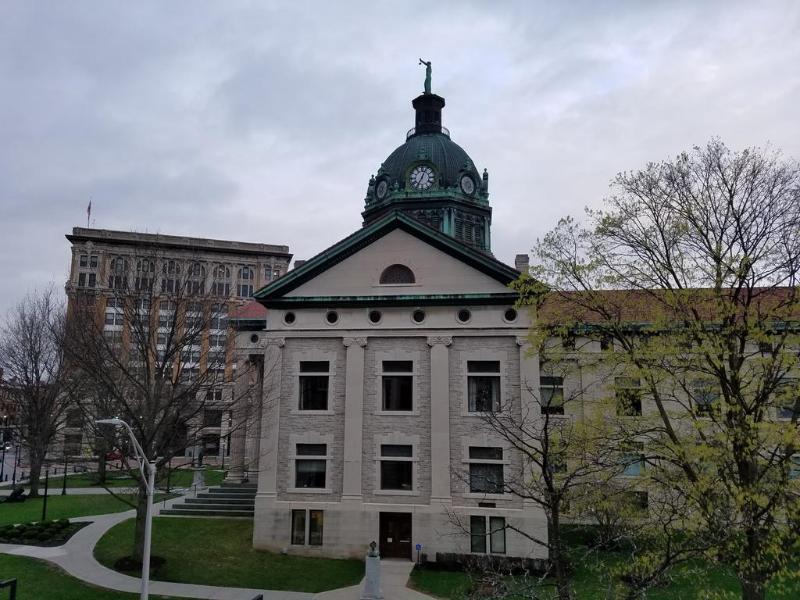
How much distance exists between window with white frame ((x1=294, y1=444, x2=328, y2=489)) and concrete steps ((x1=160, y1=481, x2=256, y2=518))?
19.3 ft

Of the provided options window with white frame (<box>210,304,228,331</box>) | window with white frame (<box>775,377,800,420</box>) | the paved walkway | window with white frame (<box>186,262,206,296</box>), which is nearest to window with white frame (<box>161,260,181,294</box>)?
Answer: window with white frame (<box>186,262,206,296</box>)

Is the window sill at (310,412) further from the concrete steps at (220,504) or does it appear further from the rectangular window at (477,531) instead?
the rectangular window at (477,531)

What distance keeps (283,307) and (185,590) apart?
13.4 m

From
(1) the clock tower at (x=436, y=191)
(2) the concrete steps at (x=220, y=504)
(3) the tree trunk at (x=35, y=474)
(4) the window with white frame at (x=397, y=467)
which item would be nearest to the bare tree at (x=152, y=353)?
(2) the concrete steps at (x=220, y=504)

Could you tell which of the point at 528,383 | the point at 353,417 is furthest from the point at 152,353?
the point at 528,383

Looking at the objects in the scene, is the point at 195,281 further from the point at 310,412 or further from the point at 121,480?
the point at 121,480

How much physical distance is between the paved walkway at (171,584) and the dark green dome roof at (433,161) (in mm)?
24729

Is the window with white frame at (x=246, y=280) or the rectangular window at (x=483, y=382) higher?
the window with white frame at (x=246, y=280)

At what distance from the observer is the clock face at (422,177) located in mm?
40094

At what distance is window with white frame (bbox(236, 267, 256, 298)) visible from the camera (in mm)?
101062

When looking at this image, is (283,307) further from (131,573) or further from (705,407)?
(705,407)

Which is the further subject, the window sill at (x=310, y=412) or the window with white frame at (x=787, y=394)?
the window sill at (x=310, y=412)

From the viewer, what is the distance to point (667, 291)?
16.3 m

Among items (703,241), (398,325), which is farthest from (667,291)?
(398,325)
